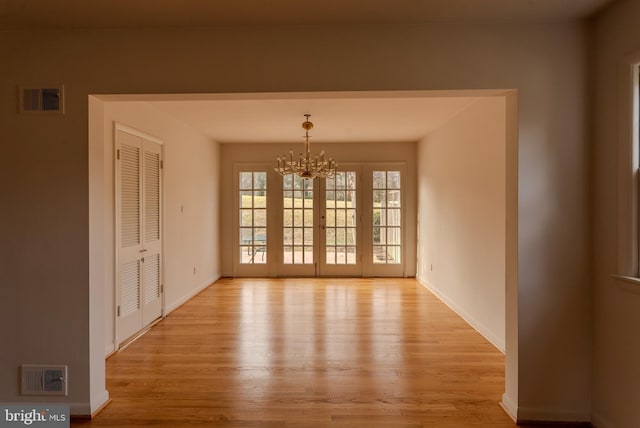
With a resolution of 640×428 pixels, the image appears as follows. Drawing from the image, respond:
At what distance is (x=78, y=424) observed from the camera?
7.77 ft

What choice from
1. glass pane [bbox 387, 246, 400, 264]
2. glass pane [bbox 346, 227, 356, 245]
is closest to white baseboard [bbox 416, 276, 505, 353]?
glass pane [bbox 387, 246, 400, 264]

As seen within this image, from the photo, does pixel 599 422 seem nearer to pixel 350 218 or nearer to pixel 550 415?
pixel 550 415

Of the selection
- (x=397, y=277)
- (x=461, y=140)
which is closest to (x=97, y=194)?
(x=461, y=140)

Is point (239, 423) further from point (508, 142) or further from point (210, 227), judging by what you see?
point (210, 227)

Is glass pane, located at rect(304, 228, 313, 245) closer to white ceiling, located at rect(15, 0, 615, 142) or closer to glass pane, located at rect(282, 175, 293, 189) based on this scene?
glass pane, located at rect(282, 175, 293, 189)

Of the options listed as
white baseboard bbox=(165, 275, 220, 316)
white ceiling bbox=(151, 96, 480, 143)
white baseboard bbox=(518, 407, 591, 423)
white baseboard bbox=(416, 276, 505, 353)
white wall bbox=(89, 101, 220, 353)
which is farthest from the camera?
white baseboard bbox=(165, 275, 220, 316)

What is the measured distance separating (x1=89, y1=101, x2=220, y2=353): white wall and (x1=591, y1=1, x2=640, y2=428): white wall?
3173mm

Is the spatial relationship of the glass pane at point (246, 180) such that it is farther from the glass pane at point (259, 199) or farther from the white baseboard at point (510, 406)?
the white baseboard at point (510, 406)

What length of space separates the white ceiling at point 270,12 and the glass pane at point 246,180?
4750 mm

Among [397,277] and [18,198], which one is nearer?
[18,198]

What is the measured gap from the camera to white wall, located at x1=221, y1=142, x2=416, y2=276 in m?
6.99

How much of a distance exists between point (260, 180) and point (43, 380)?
5033mm

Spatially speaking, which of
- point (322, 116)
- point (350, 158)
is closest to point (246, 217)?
point (350, 158)

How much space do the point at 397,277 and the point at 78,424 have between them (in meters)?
5.52
